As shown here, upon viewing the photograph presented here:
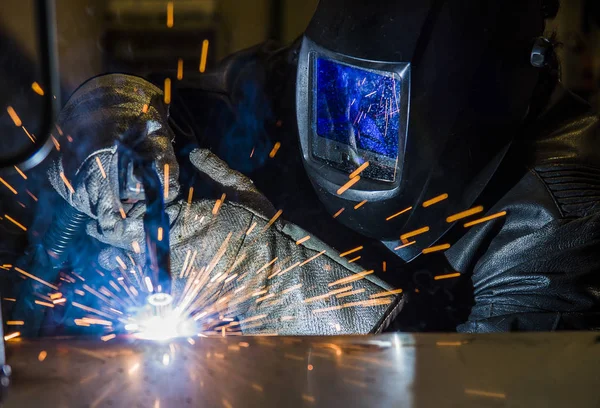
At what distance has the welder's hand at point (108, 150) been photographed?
123 cm

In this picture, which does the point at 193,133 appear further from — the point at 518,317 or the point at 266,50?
the point at 518,317

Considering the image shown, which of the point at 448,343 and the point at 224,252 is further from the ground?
the point at 224,252

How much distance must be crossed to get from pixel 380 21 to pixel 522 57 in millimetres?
302

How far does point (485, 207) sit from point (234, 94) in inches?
26.5

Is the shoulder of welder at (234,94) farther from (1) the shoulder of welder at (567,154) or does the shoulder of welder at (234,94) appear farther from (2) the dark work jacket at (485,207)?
(1) the shoulder of welder at (567,154)

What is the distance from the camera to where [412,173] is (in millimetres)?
1306

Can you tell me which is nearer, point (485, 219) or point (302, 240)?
point (485, 219)

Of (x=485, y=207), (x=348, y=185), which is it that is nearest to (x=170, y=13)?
(x=348, y=185)

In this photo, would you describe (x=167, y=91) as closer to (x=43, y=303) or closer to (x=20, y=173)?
(x=20, y=173)

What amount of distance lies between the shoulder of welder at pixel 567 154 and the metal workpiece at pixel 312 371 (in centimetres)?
70

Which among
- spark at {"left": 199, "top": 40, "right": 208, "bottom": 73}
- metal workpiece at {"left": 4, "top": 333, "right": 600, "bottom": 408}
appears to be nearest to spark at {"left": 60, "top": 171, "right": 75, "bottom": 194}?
spark at {"left": 199, "top": 40, "right": 208, "bottom": 73}

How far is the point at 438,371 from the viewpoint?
58 centimetres

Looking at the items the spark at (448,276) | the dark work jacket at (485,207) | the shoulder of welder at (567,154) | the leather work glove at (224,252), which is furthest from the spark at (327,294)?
the shoulder of welder at (567,154)

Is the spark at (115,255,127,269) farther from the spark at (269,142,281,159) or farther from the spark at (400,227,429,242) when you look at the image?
the spark at (400,227,429,242)
